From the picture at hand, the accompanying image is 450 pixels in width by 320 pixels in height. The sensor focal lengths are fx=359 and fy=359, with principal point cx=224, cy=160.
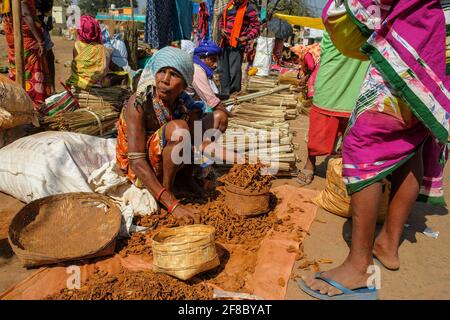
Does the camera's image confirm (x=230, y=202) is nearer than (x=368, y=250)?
No

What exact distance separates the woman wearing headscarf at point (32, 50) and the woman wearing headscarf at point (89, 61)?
0.43 m

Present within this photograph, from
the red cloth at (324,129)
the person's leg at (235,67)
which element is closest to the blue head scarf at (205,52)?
the red cloth at (324,129)

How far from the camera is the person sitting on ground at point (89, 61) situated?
5004mm

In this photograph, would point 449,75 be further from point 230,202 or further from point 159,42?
point 159,42

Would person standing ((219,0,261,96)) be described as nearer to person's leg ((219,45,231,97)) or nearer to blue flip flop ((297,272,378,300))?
person's leg ((219,45,231,97))

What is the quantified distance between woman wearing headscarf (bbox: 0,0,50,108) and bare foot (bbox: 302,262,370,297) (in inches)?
154

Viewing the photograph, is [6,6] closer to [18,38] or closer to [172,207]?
[18,38]

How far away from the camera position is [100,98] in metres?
4.89

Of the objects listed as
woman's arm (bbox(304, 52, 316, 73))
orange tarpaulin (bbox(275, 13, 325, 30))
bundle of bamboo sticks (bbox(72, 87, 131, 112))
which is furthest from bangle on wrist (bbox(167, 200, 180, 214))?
orange tarpaulin (bbox(275, 13, 325, 30))

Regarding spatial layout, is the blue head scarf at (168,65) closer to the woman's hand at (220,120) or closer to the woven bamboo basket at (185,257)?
the woman's hand at (220,120)

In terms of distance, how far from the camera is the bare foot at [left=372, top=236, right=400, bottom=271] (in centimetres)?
222

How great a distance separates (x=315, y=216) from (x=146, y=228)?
4.48ft

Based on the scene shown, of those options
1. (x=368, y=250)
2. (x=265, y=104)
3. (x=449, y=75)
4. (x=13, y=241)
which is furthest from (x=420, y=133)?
(x=265, y=104)

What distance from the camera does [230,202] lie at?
2.84 meters
